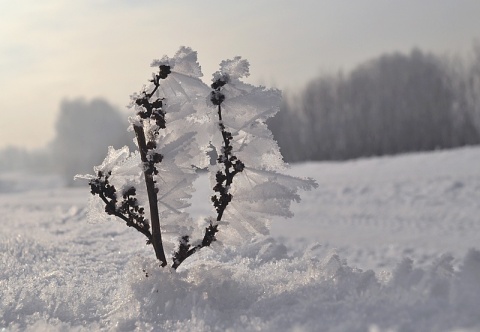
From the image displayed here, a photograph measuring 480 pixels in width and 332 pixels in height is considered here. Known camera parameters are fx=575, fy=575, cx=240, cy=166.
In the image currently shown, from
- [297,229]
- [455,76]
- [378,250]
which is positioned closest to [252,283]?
[378,250]

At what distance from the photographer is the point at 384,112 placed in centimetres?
4156

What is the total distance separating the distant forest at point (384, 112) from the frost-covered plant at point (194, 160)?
116ft

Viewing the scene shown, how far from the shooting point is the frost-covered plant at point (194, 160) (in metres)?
4.24

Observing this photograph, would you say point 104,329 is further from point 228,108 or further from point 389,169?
point 389,169

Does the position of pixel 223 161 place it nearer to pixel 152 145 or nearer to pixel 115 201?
→ pixel 152 145

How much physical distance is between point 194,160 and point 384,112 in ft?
127

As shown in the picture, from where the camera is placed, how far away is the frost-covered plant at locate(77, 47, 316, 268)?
4.24 meters

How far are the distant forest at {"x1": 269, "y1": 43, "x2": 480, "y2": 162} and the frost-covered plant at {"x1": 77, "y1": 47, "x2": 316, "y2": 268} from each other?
35439 mm

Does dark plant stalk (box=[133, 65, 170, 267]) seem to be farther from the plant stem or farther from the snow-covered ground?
the snow-covered ground

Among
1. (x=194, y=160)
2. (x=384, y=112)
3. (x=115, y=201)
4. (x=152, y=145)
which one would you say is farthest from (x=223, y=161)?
(x=384, y=112)

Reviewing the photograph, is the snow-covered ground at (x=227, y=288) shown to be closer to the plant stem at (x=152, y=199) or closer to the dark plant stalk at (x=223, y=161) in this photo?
the plant stem at (x=152, y=199)

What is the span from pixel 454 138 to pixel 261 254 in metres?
35.2

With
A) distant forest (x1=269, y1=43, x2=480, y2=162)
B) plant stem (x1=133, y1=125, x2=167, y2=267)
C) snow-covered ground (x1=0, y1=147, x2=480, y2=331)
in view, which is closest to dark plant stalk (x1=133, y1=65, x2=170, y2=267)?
plant stem (x1=133, y1=125, x2=167, y2=267)

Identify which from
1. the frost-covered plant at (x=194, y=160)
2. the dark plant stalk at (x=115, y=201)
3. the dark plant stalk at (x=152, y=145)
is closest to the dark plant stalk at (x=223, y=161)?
the frost-covered plant at (x=194, y=160)
